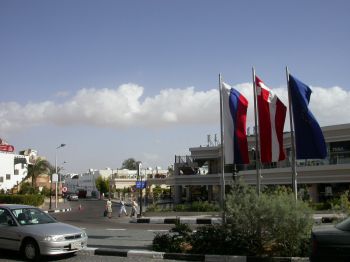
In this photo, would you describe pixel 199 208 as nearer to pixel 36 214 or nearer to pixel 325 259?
pixel 36 214

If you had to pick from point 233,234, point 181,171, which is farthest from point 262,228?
point 181,171

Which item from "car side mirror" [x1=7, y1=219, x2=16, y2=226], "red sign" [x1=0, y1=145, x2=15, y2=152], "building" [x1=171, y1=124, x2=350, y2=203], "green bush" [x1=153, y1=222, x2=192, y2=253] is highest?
"red sign" [x1=0, y1=145, x2=15, y2=152]

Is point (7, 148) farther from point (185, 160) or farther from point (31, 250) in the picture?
point (31, 250)

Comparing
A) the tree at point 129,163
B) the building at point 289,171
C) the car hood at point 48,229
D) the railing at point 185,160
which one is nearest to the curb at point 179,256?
the car hood at point 48,229

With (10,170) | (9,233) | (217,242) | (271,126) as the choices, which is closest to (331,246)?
(217,242)

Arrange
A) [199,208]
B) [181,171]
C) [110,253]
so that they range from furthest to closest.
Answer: [181,171], [199,208], [110,253]

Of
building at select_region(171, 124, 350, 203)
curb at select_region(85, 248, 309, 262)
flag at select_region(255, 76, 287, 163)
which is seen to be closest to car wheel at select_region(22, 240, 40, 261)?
curb at select_region(85, 248, 309, 262)

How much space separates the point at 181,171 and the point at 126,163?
116 metres

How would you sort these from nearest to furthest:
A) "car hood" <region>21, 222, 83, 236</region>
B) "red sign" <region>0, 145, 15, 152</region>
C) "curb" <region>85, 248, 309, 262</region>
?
"curb" <region>85, 248, 309, 262</region> → "car hood" <region>21, 222, 83, 236</region> → "red sign" <region>0, 145, 15, 152</region>

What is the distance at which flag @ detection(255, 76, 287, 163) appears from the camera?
666 inches

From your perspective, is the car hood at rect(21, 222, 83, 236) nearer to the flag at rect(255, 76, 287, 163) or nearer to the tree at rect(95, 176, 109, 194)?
the flag at rect(255, 76, 287, 163)

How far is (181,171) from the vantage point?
6128cm

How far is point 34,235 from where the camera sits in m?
12.0

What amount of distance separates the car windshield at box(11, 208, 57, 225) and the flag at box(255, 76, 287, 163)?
796 cm
